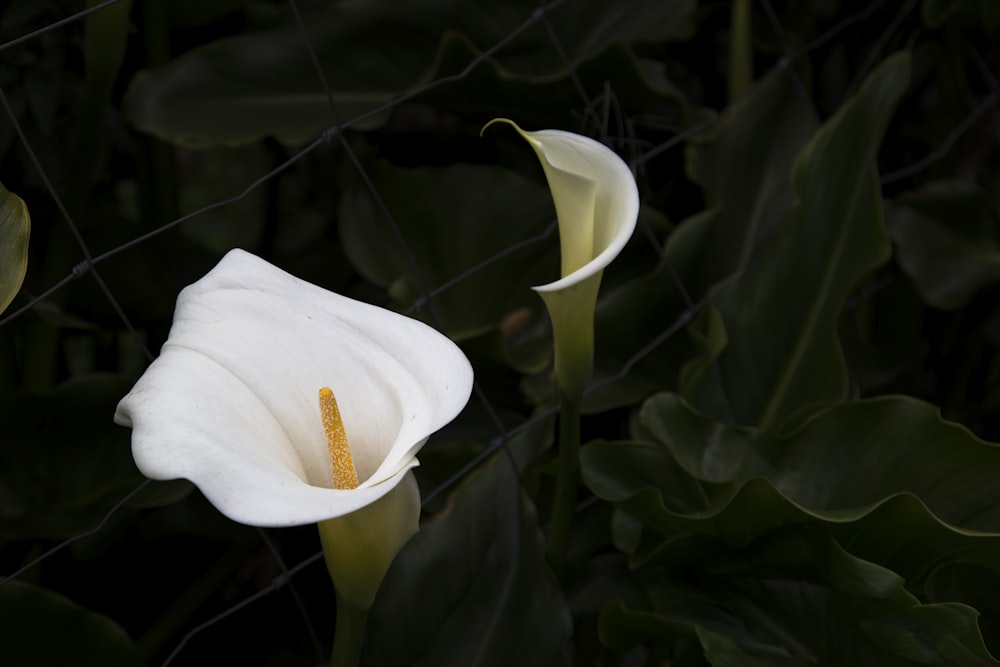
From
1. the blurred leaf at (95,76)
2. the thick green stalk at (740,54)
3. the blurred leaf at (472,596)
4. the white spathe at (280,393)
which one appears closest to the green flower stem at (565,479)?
the blurred leaf at (472,596)

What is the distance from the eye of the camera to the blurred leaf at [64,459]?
0.76 meters

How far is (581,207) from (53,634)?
407mm

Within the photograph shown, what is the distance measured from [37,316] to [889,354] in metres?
0.81

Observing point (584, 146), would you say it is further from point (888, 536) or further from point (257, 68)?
point (257, 68)

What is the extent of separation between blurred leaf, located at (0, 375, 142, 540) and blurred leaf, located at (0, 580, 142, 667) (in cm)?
11

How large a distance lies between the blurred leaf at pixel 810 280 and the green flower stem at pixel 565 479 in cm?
17

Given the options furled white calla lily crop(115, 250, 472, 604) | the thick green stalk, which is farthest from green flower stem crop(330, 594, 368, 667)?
the thick green stalk

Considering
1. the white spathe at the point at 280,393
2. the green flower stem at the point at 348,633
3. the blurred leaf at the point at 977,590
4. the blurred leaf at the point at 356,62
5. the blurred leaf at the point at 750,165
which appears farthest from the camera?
the blurred leaf at the point at 750,165

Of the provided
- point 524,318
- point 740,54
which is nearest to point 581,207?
point 524,318

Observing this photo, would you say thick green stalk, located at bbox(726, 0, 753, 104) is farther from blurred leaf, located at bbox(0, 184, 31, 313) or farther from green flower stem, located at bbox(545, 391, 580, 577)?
blurred leaf, located at bbox(0, 184, 31, 313)

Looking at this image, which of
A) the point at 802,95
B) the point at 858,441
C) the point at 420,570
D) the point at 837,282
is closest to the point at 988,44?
the point at 802,95

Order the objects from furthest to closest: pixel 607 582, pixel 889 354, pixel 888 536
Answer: pixel 889 354
pixel 607 582
pixel 888 536

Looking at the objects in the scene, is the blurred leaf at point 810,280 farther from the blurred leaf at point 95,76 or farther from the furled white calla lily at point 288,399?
the blurred leaf at point 95,76

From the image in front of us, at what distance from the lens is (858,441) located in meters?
0.71
